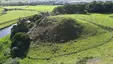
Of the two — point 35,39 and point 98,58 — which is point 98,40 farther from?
point 35,39

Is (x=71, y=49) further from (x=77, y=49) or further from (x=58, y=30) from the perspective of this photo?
(x=58, y=30)

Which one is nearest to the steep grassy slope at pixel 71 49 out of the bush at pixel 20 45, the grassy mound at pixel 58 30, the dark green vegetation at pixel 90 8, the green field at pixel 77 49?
the green field at pixel 77 49

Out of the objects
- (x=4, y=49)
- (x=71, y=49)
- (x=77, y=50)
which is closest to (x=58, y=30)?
(x=71, y=49)

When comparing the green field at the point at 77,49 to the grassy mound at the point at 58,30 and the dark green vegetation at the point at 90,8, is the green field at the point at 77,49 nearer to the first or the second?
the grassy mound at the point at 58,30

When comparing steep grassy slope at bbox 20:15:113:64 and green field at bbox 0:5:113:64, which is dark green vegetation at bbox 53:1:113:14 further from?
steep grassy slope at bbox 20:15:113:64

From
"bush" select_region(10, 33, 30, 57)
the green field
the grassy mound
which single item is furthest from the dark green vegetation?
"bush" select_region(10, 33, 30, 57)

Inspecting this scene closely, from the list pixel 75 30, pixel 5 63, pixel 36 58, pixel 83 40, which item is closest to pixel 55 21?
pixel 75 30
